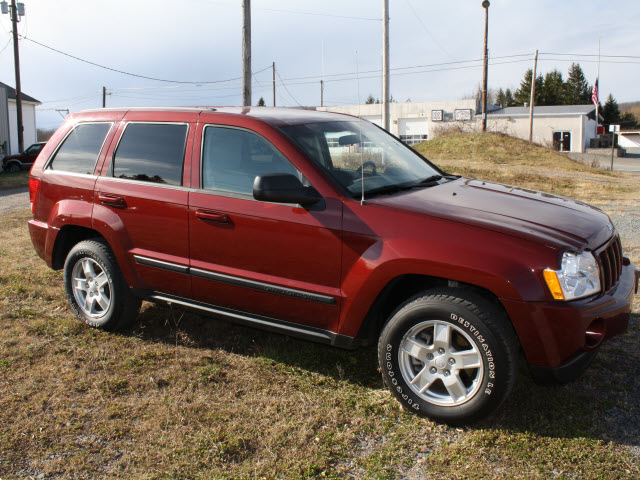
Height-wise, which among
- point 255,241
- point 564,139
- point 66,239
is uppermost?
point 564,139

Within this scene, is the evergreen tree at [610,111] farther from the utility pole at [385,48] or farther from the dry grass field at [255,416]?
the dry grass field at [255,416]

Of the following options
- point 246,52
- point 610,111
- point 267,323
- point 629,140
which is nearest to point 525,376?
point 267,323

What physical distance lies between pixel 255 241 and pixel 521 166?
26887mm

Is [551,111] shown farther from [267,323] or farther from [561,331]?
[561,331]

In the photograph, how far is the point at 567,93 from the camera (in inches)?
2886

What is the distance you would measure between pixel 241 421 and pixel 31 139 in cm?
5191

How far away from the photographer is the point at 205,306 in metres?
4.38

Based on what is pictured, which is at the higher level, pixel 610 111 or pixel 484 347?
pixel 610 111

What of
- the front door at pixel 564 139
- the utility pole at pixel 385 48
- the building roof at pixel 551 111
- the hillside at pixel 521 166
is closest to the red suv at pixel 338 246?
the utility pole at pixel 385 48

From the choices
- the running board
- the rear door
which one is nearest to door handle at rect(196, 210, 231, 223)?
the rear door

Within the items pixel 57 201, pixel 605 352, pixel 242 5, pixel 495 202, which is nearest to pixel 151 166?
pixel 57 201

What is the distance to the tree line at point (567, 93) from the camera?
70312 mm

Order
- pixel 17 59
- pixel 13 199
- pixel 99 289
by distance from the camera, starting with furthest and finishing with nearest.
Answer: pixel 17 59, pixel 13 199, pixel 99 289

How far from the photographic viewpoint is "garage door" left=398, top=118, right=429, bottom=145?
191 ft
